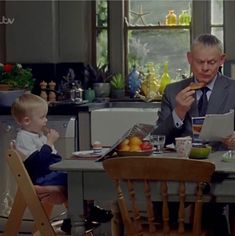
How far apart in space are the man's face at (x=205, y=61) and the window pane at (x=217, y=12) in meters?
2.18

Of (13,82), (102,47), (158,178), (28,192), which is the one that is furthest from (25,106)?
(102,47)

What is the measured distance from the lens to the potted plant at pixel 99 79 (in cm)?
572

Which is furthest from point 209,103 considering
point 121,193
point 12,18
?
point 12,18

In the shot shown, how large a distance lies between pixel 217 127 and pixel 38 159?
3.24 ft

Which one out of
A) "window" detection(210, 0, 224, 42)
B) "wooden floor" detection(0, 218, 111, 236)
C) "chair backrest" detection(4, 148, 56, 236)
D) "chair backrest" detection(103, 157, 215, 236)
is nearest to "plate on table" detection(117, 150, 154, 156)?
"chair backrest" detection(103, 157, 215, 236)

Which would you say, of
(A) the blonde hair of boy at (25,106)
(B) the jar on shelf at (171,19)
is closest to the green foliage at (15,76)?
(B) the jar on shelf at (171,19)

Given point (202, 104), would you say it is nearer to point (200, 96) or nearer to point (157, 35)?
point (200, 96)

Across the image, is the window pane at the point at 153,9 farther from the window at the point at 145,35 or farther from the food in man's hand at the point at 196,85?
the food in man's hand at the point at 196,85

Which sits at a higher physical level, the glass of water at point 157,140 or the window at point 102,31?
the window at point 102,31

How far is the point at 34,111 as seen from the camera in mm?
3812

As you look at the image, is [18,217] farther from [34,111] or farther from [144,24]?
[144,24]

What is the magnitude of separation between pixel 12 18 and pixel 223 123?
9.73ft

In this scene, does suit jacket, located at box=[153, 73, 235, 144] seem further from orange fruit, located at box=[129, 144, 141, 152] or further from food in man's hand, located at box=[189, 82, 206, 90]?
orange fruit, located at box=[129, 144, 141, 152]

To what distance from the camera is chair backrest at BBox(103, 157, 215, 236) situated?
2801 mm
